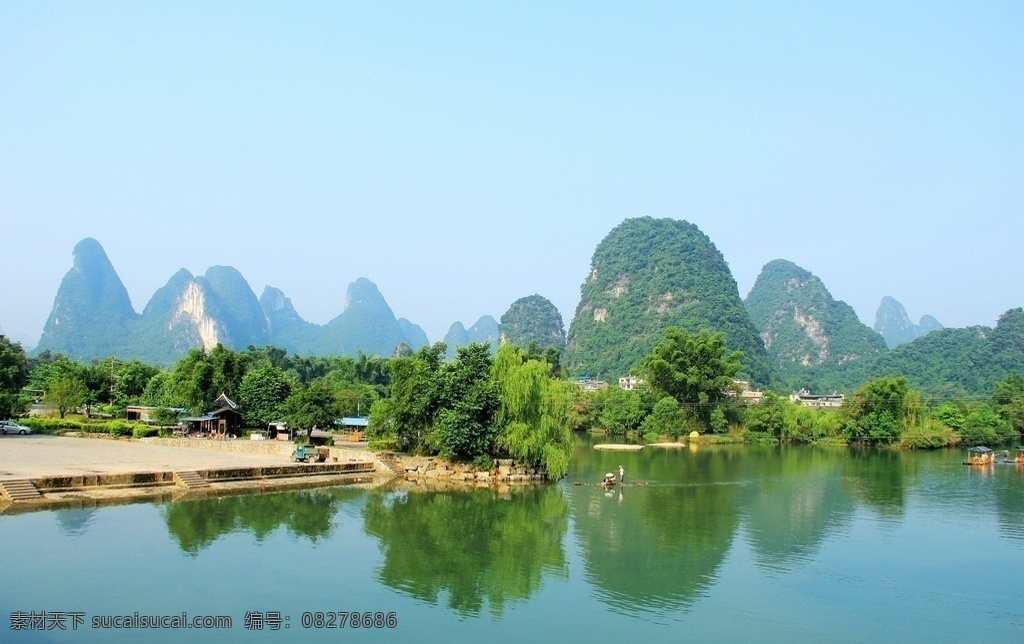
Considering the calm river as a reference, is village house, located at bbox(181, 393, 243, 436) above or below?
above

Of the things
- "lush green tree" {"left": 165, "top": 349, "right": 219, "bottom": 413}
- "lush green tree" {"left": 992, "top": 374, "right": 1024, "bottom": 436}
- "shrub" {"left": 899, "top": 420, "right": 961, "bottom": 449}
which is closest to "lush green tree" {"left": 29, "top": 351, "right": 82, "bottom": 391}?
"lush green tree" {"left": 165, "top": 349, "right": 219, "bottom": 413}

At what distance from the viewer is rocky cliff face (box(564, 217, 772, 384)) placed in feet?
331

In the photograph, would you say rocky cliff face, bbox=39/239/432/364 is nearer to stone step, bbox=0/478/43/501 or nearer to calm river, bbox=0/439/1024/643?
stone step, bbox=0/478/43/501

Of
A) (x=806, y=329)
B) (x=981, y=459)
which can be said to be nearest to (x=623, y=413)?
(x=981, y=459)

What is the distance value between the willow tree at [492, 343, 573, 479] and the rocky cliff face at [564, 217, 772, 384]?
6927 centimetres

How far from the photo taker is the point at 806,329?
13012cm

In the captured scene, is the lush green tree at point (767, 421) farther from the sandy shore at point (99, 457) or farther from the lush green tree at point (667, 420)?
the sandy shore at point (99, 457)

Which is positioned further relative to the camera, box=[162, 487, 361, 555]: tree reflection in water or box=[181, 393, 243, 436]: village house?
box=[181, 393, 243, 436]: village house

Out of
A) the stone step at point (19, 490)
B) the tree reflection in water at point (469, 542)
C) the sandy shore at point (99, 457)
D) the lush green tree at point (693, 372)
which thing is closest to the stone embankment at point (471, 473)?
the tree reflection in water at point (469, 542)

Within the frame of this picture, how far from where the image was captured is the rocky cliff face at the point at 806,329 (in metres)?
120

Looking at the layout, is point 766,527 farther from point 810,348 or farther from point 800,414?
point 810,348

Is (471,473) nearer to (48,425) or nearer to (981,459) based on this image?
(48,425)

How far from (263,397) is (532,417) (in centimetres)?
1415

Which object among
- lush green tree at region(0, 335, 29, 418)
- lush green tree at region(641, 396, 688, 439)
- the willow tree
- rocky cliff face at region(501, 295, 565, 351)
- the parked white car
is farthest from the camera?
rocky cliff face at region(501, 295, 565, 351)
